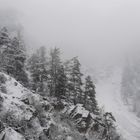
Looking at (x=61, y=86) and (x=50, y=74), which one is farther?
(x=50, y=74)

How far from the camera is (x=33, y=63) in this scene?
1753 inches

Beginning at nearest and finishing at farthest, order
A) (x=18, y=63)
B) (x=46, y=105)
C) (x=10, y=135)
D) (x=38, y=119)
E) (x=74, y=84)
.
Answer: (x=10, y=135), (x=38, y=119), (x=46, y=105), (x=18, y=63), (x=74, y=84)

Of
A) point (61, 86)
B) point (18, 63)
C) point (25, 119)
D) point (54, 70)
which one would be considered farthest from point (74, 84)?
point (25, 119)

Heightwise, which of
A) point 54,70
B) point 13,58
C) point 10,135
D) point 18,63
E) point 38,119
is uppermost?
point 54,70

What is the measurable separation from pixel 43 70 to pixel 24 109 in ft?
70.9

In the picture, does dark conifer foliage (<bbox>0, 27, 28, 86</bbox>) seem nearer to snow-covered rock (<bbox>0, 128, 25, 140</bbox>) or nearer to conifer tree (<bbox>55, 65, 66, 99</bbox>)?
conifer tree (<bbox>55, 65, 66, 99</bbox>)

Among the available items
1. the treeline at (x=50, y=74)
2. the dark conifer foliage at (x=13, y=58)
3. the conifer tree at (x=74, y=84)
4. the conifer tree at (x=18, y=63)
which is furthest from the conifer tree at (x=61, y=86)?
the dark conifer foliage at (x=13, y=58)

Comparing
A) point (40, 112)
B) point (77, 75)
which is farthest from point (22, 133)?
point (77, 75)

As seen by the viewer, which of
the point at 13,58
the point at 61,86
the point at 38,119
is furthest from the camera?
the point at 13,58

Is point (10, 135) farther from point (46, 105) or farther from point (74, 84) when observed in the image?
point (74, 84)

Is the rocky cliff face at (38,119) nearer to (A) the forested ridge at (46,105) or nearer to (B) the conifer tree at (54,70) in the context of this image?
(A) the forested ridge at (46,105)

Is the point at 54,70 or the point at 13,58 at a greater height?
the point at 54,70

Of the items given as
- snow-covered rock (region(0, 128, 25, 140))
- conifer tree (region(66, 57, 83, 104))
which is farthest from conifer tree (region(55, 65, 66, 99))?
snow-covered rock (region(0, 128, 25, 140))

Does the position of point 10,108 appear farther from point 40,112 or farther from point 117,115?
point 117,115
